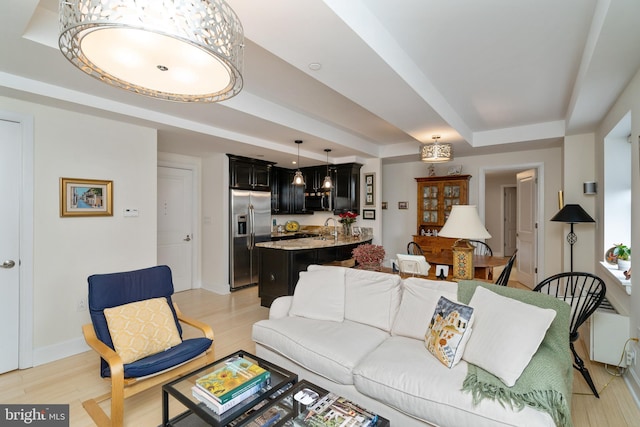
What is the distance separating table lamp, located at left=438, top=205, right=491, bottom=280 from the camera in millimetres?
2561

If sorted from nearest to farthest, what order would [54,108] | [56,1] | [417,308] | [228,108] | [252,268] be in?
[56,1] → [417,308] → [54,108] → [228,108] → [252,268]

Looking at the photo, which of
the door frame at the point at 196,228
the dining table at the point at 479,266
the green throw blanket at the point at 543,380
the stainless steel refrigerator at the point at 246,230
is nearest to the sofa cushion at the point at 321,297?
the dining table at the point at 479,266

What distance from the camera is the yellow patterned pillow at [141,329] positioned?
2.10 meters

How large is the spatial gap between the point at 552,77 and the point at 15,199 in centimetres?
501

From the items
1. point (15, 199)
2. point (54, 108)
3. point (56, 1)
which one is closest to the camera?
point (56, 1)

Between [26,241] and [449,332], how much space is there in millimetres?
3560

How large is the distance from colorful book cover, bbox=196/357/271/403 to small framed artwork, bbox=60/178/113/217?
2369 mm

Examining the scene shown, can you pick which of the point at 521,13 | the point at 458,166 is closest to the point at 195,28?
the point at 521,13

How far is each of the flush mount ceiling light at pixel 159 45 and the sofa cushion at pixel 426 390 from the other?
1.80 metres

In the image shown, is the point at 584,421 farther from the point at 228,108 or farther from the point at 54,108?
the point at 54,108

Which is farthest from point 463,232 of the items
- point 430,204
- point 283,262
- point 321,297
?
point 430,204

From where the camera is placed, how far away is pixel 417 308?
7.50ft

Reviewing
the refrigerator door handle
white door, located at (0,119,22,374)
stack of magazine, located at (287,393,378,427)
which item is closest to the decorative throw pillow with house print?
stack of magazine, located at (287,393,378,427)

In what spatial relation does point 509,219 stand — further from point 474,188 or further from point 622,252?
point 622,252
